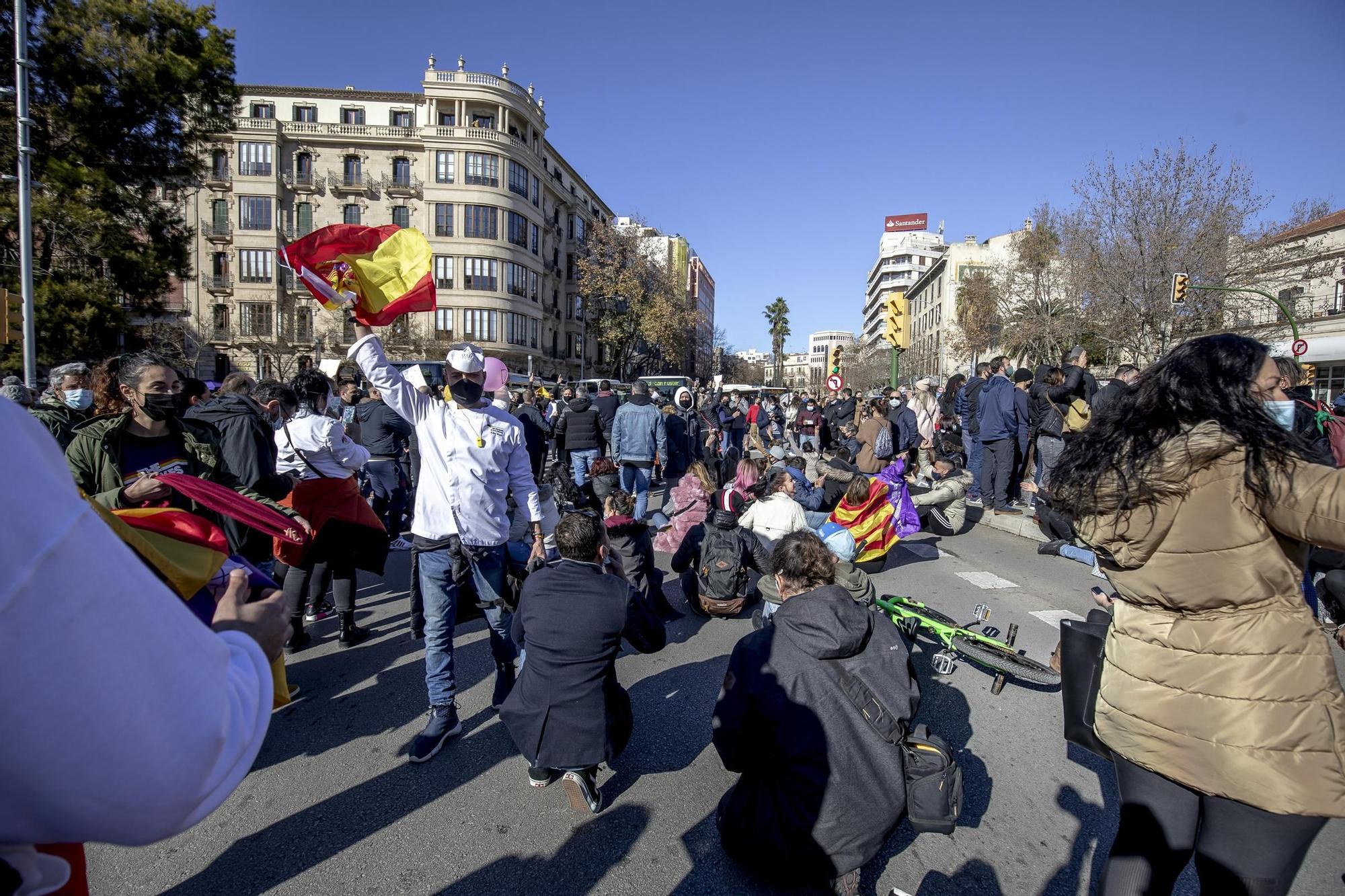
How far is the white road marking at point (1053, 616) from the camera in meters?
5.66

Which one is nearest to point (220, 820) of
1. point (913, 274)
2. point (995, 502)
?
point (995, 502)

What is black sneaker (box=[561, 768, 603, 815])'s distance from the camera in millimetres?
3029

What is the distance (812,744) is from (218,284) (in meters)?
48.9

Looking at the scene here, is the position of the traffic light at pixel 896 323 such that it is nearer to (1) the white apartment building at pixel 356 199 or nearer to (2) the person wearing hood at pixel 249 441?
(2) the person wearing hood at pixel 249 441

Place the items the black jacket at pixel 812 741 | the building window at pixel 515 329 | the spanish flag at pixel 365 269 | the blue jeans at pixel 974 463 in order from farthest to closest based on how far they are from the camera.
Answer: the building window at pixel 515 329 → the blue jeans at pixel 974 463 → the spanish flag at pixel 365 269 → the black jacket at pixel 812 741

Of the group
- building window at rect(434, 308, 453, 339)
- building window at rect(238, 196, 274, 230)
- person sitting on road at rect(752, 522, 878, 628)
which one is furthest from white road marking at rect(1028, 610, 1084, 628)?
building window at rect(238, 196, 274, 230)

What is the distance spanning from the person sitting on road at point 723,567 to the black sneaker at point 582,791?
2.57m

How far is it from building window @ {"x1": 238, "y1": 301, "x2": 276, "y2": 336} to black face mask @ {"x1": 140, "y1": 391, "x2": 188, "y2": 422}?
43.1m

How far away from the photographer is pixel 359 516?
16.0ft

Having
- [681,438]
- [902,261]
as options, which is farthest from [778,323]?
[681,438]

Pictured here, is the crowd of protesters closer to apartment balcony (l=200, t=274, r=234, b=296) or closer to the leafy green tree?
the leafy green tree

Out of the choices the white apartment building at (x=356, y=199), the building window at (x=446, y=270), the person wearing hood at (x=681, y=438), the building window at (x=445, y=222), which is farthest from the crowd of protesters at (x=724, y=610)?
the building window at (x=445, y=222)

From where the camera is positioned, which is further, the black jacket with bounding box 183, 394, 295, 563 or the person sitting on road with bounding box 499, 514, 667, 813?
the black jacket with bounding box 183, 394, 295, 563

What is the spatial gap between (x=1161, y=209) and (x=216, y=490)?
88.1ft
